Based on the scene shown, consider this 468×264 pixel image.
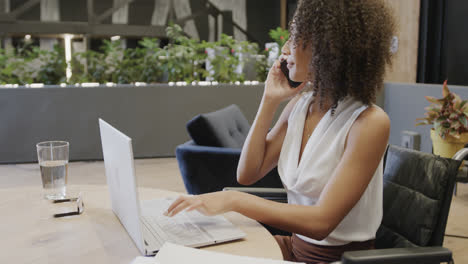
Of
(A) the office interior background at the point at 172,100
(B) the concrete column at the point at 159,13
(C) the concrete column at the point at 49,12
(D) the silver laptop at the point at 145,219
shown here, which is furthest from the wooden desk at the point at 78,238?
(B) the concrete column at the point at 159,13

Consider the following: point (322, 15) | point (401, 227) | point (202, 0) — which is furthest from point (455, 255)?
point (202, 0)

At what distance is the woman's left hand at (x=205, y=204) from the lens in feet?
3.35

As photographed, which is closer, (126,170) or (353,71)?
(126,170)

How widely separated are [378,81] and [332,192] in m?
0.37

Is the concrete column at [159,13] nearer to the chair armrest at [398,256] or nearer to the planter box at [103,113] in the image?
the planter box at [103,113]

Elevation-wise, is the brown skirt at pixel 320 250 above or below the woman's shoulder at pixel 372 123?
below

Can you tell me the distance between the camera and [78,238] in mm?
1021

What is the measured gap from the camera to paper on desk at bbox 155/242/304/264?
839 millimetres

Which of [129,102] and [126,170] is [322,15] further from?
[129,102]

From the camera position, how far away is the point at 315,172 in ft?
3.92

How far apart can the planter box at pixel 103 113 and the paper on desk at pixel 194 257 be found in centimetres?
417

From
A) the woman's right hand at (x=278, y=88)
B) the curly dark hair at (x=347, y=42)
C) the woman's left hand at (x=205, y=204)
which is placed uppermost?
the curly dark hair at (x=347, y=42)

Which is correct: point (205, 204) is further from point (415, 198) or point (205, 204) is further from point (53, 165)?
point (415, 198)

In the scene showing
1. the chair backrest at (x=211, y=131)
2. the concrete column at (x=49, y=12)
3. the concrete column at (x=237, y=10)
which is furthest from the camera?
the concrete column at (x=237, y=10)
